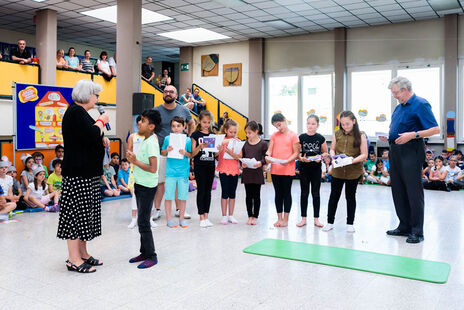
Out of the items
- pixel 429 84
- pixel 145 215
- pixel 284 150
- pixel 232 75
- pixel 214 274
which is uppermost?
pixel 232 75

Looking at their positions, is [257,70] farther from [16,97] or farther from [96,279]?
[96,279]

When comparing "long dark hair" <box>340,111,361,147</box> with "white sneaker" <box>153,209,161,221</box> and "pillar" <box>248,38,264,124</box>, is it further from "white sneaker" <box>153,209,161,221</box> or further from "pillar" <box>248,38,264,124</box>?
"pillar" <box>248,38,264,124</box>

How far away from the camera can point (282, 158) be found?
16.2 feet

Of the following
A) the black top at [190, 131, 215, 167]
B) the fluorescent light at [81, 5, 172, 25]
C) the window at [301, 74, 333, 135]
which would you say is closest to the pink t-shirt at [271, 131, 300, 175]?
the black top at [190, 131, 215, 167]

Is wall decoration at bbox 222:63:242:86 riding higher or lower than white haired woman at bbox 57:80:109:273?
higher

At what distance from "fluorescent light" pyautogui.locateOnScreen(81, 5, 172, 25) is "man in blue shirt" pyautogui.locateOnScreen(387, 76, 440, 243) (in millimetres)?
7596

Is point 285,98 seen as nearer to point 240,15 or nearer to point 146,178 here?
point 240,15

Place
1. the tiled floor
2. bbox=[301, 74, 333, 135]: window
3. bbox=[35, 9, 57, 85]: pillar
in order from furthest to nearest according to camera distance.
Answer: bbox=[301, 74, 333, 135]: window, bbox=[35, 9, 57, 85]: pillar, the tiled floor

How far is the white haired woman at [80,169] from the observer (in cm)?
316

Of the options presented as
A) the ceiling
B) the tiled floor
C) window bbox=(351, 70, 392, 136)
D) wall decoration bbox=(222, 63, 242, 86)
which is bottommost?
the tiled floor

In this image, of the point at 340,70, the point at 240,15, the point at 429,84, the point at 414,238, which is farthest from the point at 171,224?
the point at 429,84

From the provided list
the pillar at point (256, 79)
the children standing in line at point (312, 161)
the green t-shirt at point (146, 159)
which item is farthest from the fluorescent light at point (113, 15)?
the green t-shirt at point (146, 159)

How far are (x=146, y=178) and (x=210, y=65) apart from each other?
11184mm

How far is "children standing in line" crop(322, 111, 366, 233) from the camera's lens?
461 cm
